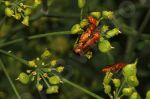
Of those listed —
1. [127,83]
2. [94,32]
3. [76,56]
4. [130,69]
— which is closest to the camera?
[130,69]

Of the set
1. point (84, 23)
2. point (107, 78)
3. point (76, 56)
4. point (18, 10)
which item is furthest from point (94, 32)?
point (76, 56)

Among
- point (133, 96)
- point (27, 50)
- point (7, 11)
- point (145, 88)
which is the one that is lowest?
point (145, 88)

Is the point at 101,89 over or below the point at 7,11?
below

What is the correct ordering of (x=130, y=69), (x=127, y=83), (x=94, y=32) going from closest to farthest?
1. (x=130, y=69)
2. (x=127, y=83)
3. (x=94, y=32)

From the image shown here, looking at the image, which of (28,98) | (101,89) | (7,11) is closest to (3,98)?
(28,98)

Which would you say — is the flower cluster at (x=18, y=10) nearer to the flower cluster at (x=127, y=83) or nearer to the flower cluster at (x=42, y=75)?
the flower cluster at (x=42, y=75)

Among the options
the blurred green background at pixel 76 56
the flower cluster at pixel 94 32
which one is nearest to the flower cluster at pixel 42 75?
the flower cluster at pixel 94 32

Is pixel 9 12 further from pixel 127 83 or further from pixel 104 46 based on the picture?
pixel 127 83

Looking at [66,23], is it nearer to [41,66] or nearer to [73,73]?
[73,73]

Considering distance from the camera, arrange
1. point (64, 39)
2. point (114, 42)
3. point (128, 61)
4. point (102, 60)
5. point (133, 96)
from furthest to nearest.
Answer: point (64, 39) < point (114, 42) < point (102, 60) < point (128, 61) < point (133, 96)
